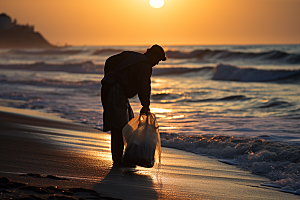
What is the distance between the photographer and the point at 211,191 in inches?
122

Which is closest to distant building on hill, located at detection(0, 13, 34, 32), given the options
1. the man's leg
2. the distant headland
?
the distant headland

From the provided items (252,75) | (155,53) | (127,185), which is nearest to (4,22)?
(252,75)

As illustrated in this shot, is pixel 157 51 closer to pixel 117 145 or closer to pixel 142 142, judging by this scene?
pixel 142 142

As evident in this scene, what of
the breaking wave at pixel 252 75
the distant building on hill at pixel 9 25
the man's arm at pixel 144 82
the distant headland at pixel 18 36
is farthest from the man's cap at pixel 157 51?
the distant building on hill at pixel 9 25

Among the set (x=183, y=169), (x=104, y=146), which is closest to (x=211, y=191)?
(x=183, y=169)

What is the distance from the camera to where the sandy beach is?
103 inches

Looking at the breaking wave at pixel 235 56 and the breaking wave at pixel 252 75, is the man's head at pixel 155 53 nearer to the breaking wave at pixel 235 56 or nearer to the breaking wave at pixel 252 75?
the breaking wave at pixel 252 75

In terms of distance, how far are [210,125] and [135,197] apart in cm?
501

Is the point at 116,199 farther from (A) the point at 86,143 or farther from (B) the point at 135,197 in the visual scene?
(A) the point at 86,143

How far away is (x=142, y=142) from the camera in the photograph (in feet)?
11.3

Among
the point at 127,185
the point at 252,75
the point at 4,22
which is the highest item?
the point at 4,22

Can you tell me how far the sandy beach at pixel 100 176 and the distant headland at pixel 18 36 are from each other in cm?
13149

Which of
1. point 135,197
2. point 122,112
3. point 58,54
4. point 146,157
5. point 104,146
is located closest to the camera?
point 135,197

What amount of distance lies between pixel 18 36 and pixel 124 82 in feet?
466
